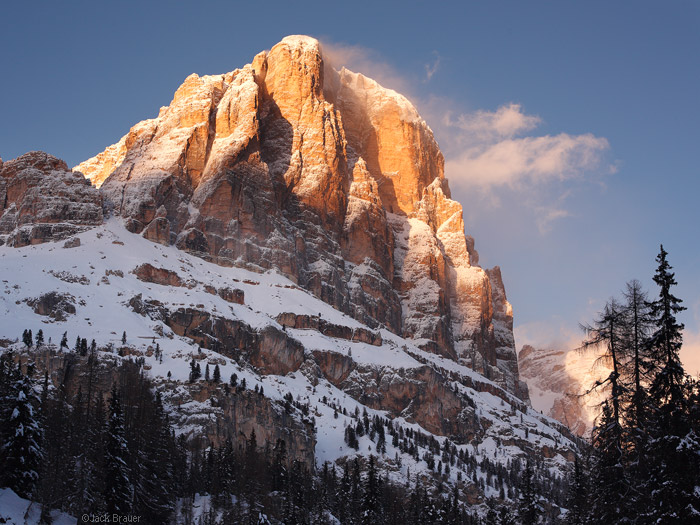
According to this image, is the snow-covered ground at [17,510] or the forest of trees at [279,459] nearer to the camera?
the forest of trees at [279,459]

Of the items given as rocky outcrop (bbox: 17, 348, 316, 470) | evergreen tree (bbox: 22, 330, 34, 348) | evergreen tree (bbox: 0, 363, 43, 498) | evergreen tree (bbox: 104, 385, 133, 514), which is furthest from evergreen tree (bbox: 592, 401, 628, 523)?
evergreen tree (bbox: 22, 330, 34, 348)

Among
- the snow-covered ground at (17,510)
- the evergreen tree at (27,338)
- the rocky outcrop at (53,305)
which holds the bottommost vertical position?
the snow-covered ground at (17,510)

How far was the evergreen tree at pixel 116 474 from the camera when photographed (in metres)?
72.4

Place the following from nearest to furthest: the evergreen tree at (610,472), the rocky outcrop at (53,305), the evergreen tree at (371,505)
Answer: the evergreen tree at (610,472) → the evergreen tree at (371,505) → the rocky outcrop at (53,305)

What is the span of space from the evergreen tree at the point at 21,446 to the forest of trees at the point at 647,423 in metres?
46.7

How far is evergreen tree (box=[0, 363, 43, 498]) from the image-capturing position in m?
72.1

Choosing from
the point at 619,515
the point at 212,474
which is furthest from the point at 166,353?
the point at 619,515

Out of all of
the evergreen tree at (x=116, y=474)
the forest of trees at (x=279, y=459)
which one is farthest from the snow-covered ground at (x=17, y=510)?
the evergreen tree at (x=116, y=474)

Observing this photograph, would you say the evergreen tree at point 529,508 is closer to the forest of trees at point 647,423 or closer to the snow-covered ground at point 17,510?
the forest of trees at point 647,423

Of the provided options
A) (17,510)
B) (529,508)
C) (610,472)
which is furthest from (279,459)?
(610,472)

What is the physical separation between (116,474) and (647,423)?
149ft

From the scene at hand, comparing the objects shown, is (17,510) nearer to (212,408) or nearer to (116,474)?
(116,474)

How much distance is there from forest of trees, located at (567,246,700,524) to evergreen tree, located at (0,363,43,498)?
46673mm

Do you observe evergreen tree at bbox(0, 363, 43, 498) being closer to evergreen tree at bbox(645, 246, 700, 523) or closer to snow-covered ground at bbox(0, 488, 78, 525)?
snow-covered ground at bbox(0, 488, 78, 525)
